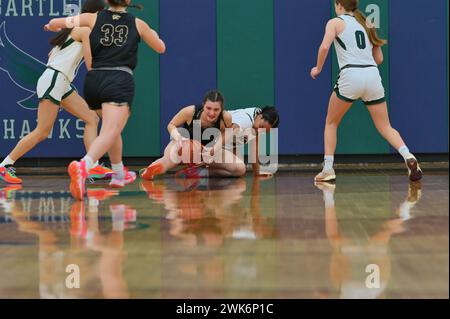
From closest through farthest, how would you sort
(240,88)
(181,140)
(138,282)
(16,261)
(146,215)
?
(138,282) → (16,261) → (146,215) → (181,140) → (240,88)

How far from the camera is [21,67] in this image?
955 centimetres

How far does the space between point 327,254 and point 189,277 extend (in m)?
0.71

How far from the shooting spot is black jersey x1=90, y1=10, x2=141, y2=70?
619 centimetres

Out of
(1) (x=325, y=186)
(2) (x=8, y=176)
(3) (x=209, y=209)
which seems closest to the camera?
(3) (x=209, y=209)

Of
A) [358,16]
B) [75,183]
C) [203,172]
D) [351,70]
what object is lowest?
[203,172]

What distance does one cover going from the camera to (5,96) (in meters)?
9.59

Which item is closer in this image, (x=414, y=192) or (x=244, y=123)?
(x=414, y=192)

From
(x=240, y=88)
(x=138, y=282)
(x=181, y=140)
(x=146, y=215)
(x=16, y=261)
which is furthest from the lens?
(x=240, y=88)

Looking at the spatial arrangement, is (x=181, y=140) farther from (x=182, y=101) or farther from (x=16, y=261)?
(x=16, y=261)

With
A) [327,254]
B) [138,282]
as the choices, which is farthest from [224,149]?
[138,282]

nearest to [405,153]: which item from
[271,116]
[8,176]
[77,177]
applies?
[271,116]

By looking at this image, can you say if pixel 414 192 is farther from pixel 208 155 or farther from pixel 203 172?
pixel 203 172

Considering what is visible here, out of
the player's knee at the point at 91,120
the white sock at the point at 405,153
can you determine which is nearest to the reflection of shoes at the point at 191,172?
the player's knee at the point at 91,120

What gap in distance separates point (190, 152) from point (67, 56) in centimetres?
145
